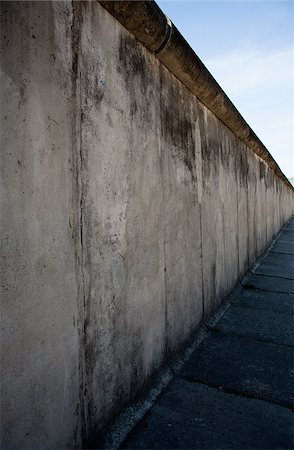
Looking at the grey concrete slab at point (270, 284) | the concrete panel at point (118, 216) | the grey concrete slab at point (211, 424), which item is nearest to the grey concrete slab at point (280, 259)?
the grey concrete slab at point (270, 284)

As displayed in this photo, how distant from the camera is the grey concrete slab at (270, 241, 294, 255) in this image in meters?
7.98

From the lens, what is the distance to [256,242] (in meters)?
6.48

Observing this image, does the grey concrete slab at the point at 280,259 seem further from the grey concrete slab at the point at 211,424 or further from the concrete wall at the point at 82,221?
the grey concrete slab at the point at 211,424

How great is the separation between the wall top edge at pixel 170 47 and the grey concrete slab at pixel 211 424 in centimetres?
239

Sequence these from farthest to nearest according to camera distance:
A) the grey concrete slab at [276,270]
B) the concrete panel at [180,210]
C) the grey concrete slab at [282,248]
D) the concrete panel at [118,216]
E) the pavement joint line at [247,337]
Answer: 1. the grey concrete slab at [282,248]
2. the grey concrete slab at [276,270]
3. the pavement joint line at [247,337]
4. the concrete panel at [180,210]
5. the concrete panel at [118,216]

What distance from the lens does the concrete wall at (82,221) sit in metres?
1.19

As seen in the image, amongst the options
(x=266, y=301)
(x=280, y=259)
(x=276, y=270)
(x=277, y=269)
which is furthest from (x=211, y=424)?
(x=280, y=259)

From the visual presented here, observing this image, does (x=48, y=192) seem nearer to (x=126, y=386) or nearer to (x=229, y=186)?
(x=126, y=386)

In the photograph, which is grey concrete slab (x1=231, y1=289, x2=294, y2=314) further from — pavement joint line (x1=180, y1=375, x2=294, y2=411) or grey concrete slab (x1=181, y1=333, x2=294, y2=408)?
pavement joint line (x1=180, y1=375, x2=294, y2=411)

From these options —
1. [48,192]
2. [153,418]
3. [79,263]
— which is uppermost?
[48,192]

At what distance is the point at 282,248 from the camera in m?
8.66

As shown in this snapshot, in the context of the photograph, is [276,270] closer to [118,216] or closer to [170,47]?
[170,47]

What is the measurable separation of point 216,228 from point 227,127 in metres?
1.61

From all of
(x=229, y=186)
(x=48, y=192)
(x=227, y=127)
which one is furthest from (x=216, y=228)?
(x=48, y=192)
